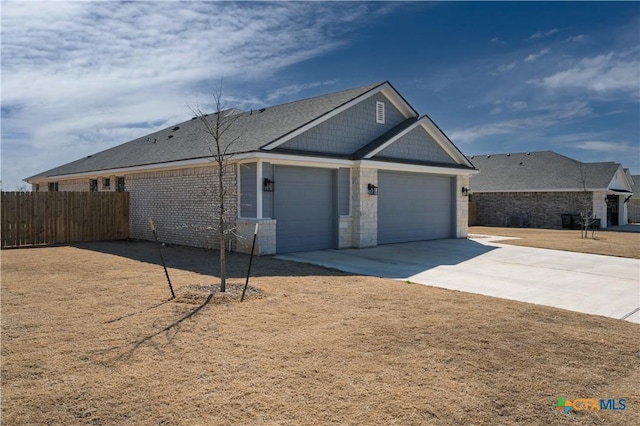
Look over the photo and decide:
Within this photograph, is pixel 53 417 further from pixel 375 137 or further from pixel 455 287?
pixel 375 137

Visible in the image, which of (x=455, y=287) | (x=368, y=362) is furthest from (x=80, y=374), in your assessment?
(x=455, y=287)

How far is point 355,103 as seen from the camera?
1622 centimetres

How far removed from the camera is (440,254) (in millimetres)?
14516


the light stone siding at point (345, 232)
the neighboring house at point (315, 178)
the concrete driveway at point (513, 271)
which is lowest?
the concrete driveway at point (513, 271)

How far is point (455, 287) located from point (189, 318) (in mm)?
5457

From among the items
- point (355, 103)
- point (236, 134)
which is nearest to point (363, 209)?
point (355, 103)

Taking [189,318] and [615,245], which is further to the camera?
[615,245]

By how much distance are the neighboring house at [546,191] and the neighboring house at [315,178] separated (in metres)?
14.0

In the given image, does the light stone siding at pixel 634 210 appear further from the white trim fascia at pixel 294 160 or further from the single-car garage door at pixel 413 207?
the white trim fascia at pixel 294 160

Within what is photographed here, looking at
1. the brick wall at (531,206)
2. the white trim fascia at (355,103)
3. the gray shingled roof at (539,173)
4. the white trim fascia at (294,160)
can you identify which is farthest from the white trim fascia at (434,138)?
the brick wall at (531,206)

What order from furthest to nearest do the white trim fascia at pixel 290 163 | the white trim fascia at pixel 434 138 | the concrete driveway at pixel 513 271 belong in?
the white trim fascia at pixel 434 138
the white trim fascia at pixel 290 163
the concrete driveway at pixel 513 271

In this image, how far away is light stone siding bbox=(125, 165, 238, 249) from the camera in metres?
14.6

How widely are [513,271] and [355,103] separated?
7.99 m

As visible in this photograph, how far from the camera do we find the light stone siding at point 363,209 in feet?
50.2
